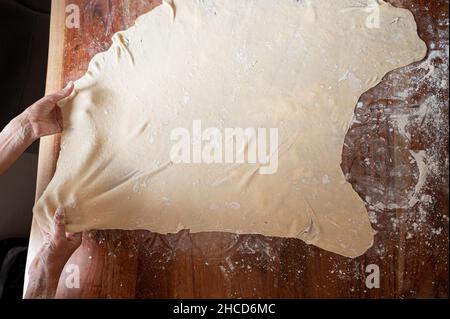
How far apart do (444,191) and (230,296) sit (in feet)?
2.32

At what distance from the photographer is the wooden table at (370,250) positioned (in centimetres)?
114

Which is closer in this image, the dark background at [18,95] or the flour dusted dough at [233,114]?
the flour dusted dough at [233,114]

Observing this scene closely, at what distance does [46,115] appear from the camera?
3.85ft

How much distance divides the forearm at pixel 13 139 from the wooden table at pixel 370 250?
0.13 meters

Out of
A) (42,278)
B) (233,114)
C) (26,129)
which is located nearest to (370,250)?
(233,114)

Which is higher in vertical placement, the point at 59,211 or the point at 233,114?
the point at 233,114

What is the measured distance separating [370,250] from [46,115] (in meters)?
1.05

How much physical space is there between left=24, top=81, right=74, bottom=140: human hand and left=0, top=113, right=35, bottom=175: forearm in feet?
0.06

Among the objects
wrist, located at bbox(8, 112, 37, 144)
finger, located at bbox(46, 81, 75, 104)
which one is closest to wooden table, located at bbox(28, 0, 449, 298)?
wrist, located at bbox(8, 112, 37, 144)

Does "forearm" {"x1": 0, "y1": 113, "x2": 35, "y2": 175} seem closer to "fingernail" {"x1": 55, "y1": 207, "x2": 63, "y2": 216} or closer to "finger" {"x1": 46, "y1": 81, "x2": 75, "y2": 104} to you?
"finger" {"x1": 46, "y1": 81, "x2": 75, "y2": 104}

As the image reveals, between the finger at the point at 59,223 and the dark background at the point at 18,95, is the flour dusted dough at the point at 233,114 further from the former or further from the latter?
the dark background at the point at 18,95

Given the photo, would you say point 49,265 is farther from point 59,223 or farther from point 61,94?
point 61,94

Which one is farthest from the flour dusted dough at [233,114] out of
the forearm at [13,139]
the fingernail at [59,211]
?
the forearm at [13,139]
